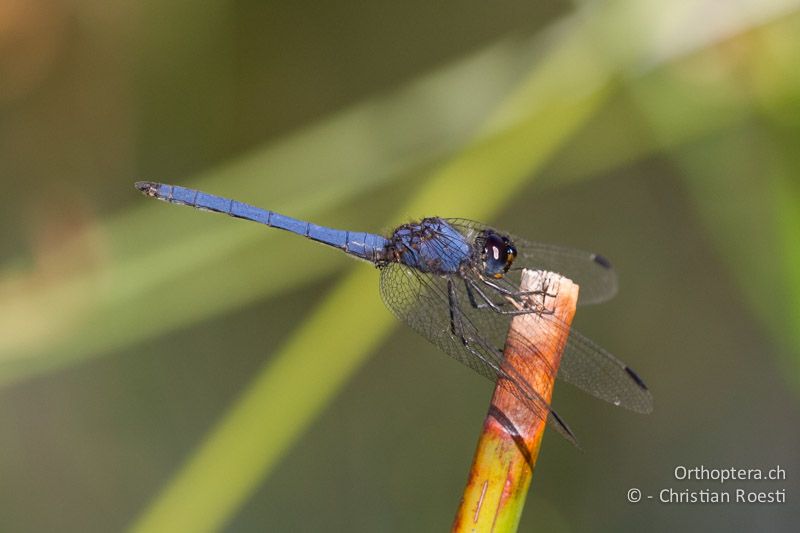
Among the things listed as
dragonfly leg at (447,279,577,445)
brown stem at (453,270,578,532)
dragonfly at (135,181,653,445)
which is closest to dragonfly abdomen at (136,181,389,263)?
dragonfly at (135,181,653,445)

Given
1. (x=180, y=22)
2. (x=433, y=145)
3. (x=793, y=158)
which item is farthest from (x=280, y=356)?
(x=793, y=158)

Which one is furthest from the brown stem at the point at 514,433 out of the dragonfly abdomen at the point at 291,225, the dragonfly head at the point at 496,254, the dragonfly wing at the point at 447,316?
the dragonfly abdomen at the point at 291,225

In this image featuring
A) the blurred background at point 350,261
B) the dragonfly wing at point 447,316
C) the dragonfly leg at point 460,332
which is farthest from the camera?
the blurred background at point 350,261

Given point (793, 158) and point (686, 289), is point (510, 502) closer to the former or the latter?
point (686, 289)

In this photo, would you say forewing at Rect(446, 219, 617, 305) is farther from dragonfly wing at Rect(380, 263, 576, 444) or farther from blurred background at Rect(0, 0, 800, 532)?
blurred background at Rect(0, 0, 800, 532)

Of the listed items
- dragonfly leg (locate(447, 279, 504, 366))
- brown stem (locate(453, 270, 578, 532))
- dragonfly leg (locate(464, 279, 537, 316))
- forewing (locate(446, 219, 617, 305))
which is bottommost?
brown stem (locate(453, 270, 578, 532))

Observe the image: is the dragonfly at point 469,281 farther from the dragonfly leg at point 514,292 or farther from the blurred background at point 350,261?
the blurred background at point 350,261
